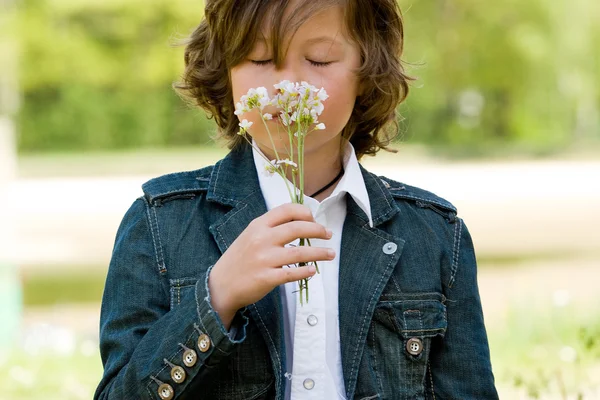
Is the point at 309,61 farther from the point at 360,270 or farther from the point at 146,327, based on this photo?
the point at 146,327

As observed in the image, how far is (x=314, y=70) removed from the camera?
188cm

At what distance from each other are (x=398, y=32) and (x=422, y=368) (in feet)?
2.58

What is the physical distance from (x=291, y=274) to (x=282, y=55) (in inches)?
19.3

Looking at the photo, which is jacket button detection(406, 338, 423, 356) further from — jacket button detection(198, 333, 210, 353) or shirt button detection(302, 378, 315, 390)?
jacket button detection(198, 333, 210, 353)

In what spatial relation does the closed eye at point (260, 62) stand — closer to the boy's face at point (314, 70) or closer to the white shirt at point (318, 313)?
the boy's face at point (314, 70)

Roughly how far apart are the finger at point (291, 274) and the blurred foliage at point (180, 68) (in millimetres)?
19905

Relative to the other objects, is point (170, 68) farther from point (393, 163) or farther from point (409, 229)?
point (409, 229)

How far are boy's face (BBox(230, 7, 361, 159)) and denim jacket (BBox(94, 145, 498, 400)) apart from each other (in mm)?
172

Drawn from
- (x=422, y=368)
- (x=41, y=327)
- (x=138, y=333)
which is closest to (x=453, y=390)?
(x=422, y=368)

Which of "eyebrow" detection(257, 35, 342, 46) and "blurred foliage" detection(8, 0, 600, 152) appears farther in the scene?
"blurred foliage" detection(8, 0, 600, 152)

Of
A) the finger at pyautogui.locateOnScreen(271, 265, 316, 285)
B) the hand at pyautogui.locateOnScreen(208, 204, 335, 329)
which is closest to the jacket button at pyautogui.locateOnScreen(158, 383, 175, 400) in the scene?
the hand at pyautogui.locateOnScreen(208, 204, 335, 329)

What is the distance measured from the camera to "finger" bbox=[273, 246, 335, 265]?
157cm

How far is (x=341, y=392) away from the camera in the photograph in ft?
6.06

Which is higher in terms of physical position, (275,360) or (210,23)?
(210,23)
